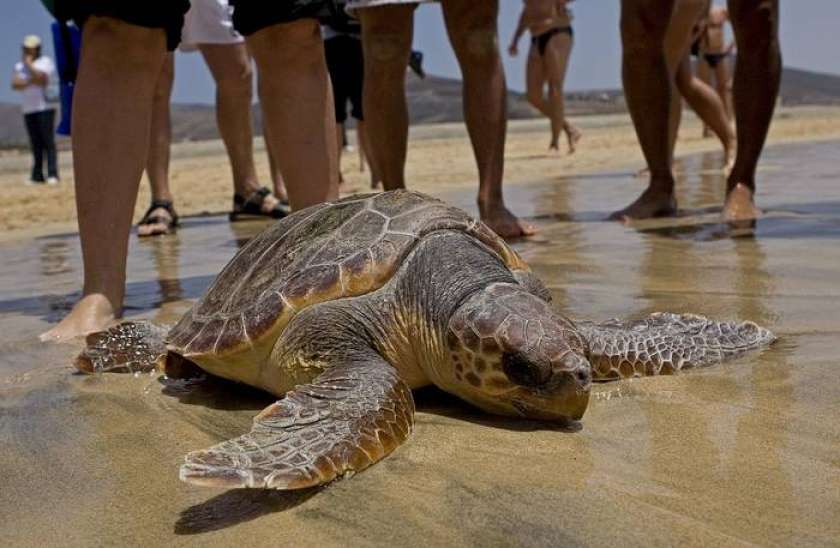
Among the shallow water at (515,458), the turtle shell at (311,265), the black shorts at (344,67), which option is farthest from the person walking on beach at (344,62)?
the turtle shell at (311,265)

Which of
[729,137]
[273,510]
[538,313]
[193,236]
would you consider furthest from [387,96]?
[729,137]

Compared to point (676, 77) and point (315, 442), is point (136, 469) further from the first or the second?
point (676, 77)

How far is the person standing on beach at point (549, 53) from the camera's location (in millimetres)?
12531

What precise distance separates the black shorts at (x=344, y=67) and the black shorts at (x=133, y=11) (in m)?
5.27

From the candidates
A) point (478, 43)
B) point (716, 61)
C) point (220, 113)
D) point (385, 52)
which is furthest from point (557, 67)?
point (478, 43)

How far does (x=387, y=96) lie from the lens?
190 inches

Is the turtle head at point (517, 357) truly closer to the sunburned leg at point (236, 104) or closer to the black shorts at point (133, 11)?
the black shorts at point (133, 11)

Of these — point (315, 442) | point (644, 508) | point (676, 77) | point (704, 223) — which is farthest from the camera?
point (676, 77)

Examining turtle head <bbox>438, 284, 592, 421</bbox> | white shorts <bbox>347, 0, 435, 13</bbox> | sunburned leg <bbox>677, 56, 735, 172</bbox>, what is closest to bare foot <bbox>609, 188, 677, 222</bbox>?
white shorts <bbox>347, 0, 435, 13</bbox>

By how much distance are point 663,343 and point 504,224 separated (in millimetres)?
2353

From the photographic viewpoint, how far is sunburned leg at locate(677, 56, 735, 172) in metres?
7.28

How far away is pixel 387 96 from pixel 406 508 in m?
3.63

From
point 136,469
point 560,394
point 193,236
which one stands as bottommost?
point 193,236

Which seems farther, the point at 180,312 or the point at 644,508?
the point at 180,312
